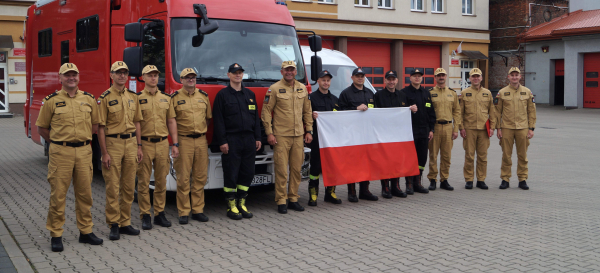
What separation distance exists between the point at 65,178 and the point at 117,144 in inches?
28.9

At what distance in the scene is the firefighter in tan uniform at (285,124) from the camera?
7801 mm

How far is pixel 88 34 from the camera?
9.27 meters

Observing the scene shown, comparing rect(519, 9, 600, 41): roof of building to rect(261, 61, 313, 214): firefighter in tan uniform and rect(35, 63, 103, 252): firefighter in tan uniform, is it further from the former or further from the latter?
rect(35, 63, 103, 252): firefighter in tan uniform

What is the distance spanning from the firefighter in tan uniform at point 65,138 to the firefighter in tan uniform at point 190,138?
4.35 feet

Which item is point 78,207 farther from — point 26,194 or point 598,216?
point 598,216

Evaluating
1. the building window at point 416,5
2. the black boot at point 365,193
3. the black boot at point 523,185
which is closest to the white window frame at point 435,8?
the building window at point 416,5

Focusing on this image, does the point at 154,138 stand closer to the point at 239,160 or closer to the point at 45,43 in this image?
the point at 239,160

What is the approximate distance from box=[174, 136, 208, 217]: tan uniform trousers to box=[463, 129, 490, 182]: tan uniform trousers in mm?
4779

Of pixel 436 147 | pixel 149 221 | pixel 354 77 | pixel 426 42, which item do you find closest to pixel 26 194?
pixel 149 221

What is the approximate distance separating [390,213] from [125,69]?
12.9 ft

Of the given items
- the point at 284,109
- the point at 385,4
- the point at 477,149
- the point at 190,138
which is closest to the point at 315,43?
the point at 284,109

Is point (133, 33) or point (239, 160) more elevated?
point (133, 33)

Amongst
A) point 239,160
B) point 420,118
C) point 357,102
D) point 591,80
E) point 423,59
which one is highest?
point 423,59

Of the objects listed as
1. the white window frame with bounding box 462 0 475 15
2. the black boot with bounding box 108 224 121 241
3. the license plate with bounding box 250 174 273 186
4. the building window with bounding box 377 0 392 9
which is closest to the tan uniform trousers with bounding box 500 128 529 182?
the license plate with bounding box 250 174 273 186
